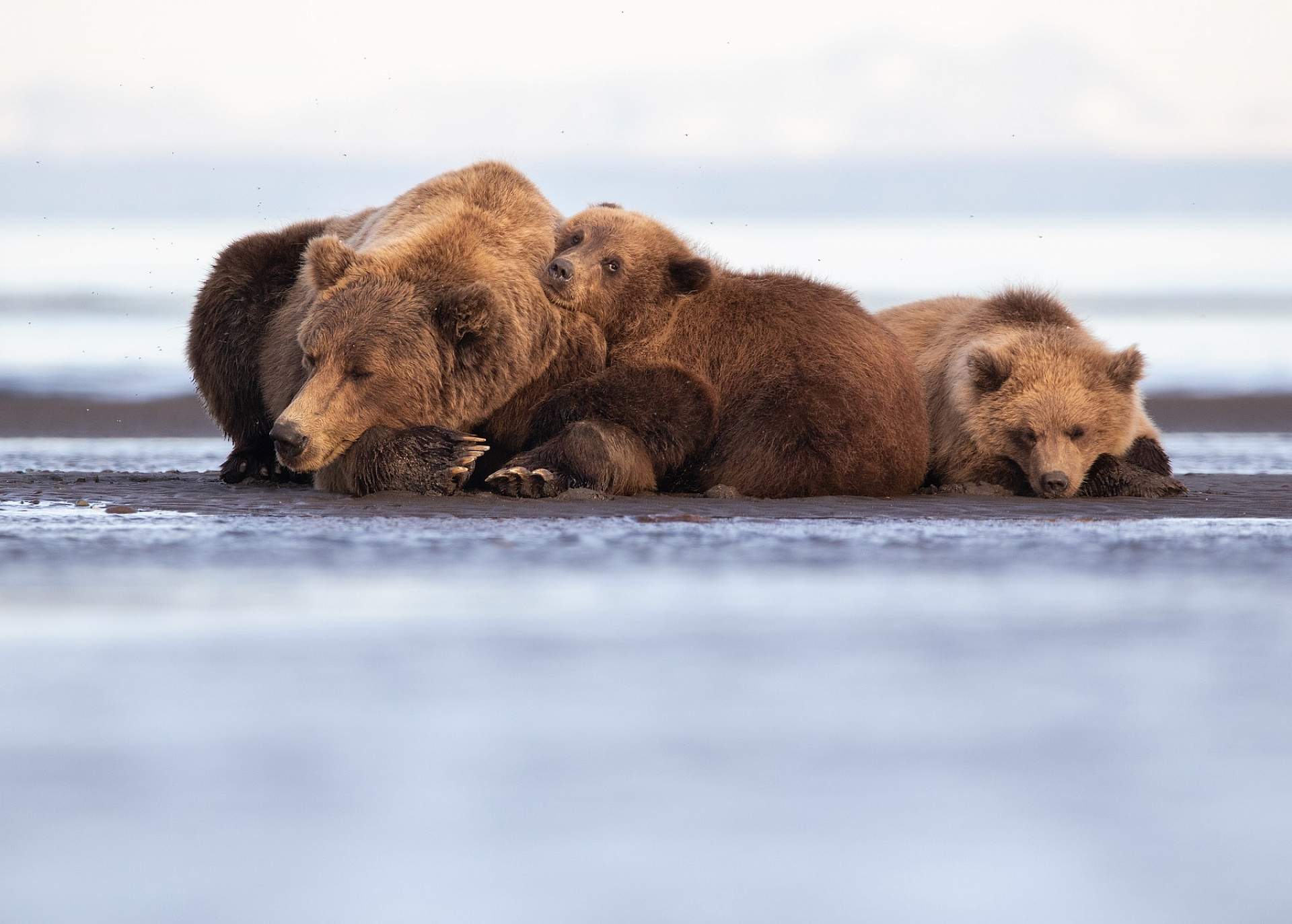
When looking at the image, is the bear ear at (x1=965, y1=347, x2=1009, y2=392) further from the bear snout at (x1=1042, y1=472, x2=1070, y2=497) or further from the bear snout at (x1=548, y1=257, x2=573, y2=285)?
the bear snout at (x1=548, y1=257, x2=573, y2=285)

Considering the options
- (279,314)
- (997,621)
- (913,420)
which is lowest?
(997,621)

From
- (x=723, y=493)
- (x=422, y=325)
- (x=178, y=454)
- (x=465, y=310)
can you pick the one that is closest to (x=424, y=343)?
(x=422, y=325)

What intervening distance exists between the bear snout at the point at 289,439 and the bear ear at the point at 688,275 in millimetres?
1972

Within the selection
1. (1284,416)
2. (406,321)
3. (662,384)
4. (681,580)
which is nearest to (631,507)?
(662,384)

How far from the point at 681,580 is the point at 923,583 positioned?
737 millimetres

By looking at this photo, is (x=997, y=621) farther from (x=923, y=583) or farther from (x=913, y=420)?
(x=913, y=420)

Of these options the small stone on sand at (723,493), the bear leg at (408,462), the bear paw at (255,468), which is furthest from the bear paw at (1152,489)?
the bear paw at (255,468)

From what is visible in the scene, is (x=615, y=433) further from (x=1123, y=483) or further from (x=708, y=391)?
(x=1123, y=483)

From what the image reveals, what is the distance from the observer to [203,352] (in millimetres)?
9594

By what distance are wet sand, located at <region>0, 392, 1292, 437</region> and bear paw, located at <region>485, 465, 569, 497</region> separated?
9170 mm

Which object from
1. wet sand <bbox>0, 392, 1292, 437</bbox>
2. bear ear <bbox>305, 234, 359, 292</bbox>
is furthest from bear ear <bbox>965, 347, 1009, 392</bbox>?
wet sand <bbox>0, 392, 1292, 437</bbox>

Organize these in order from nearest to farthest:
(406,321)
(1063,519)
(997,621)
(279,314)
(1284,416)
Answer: (997,621), (1063,519), (406,321), (279,314), (1284,416)

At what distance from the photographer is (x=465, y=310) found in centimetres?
805

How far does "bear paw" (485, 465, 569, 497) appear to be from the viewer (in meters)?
7.76
